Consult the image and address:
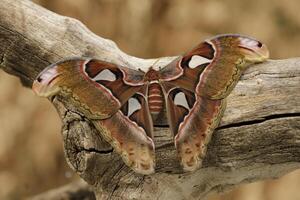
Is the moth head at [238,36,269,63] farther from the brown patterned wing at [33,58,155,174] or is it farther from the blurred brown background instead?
the blurred brown background

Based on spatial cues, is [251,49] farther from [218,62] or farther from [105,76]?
[105,76]

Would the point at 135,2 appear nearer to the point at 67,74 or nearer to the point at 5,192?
the point at 5,192

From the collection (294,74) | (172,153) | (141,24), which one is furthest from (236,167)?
(141,24)

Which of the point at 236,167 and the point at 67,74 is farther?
the point at 236,167

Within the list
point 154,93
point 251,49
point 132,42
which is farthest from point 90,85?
point 132,42

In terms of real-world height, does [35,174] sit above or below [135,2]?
below
